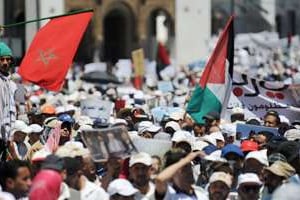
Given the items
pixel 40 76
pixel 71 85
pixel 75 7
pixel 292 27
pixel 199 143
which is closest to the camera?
pixel 199 143

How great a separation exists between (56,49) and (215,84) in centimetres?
197

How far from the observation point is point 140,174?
30.2 feet

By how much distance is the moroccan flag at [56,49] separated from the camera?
1421cm

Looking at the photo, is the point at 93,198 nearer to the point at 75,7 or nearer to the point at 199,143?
the point at 199,143

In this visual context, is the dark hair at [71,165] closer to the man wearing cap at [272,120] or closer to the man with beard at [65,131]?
the man with beard at [65,131]

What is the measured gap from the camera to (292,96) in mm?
16484

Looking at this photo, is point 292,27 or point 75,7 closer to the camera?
point 75,7

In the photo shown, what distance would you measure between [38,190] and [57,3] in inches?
1689

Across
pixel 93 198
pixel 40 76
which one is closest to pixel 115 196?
pixel 93 198

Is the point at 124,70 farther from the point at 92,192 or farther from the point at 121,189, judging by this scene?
the point at 121,189

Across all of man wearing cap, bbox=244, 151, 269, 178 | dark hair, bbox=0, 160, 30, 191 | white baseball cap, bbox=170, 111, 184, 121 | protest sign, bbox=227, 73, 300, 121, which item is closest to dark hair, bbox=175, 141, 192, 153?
man wearing cap, bbox=244, 151, 269, 178

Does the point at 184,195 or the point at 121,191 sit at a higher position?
the point at 121,191

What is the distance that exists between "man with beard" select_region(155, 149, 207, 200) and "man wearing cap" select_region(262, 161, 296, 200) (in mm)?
475

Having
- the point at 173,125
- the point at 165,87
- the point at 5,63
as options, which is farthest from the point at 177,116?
the point at 165,87
